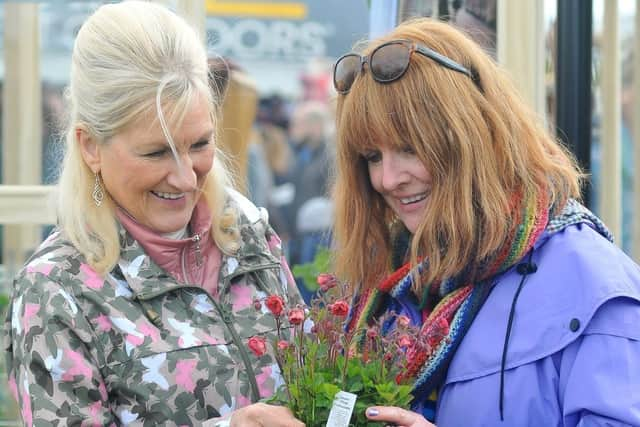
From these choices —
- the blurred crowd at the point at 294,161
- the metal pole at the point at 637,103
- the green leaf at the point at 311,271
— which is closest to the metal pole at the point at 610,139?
the metal pole at the point at 637,103

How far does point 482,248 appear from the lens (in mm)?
2051

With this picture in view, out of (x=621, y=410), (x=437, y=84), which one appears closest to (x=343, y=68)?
(x=437, y=84)

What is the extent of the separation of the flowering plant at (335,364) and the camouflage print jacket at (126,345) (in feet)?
0.77

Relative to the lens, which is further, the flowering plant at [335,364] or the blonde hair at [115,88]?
the blonde hair at [115,88]

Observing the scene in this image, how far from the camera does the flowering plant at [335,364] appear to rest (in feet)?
6.03

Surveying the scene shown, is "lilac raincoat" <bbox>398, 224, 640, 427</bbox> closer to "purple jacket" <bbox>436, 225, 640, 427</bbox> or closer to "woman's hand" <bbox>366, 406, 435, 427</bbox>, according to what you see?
"purple jacket" <bbox>436, 225, 640, 427</bbox>

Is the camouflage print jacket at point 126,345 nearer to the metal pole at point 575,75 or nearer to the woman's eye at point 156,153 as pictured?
the woman's eye at point 156,153

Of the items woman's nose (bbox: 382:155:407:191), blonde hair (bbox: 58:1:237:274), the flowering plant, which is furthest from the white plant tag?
blonde hair (bbox: 58:1:237:274)

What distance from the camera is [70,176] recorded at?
2207mm

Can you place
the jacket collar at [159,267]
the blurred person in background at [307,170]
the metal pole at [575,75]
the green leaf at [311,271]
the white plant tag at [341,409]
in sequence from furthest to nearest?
the blurred person in background at [307,170], the metal pole at [575,75], the green leaf at [311,271], the jacket collar at [159,267], the white plant tag at [341,409]

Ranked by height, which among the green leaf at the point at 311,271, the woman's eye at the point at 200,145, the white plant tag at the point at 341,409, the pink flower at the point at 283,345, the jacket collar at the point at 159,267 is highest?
the woman's eye at the point at 200,145

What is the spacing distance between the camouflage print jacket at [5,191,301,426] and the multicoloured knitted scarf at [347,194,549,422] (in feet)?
0.98

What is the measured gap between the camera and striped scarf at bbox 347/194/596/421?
2.03 meters

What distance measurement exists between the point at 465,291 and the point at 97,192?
2.63 ft
